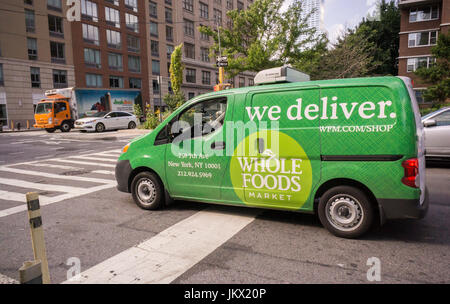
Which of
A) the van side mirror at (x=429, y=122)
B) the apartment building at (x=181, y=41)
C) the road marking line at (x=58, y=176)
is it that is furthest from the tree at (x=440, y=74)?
the apartment building at (x=181, y=41)

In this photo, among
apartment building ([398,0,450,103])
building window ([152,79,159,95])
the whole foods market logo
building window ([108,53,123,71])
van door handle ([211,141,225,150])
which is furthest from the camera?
building window ([152,79,159,95])

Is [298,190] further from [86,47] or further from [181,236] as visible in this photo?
[86,47]

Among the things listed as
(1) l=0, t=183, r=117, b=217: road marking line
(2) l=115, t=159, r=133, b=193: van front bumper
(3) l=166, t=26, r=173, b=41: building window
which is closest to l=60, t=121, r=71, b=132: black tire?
(1) l=0, t=183, r=117, b=217: road marking line

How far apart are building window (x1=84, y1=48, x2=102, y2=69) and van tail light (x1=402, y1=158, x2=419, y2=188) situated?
4191 cm

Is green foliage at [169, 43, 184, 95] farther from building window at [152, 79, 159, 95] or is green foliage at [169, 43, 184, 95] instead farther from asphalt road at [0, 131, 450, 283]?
asphalt road at [0, 131, 450, 283]

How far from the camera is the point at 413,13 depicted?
3472 centimetres

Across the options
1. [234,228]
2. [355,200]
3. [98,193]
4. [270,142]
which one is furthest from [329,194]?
[98,193]

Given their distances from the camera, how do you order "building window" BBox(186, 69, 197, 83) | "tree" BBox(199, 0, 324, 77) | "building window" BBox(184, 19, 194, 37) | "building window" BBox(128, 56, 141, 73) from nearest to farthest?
"tree" BBox(199, 0, 324, 77) < "building window" BBox(128, 56, 141, 73) < "building window" BBox(186, 69, 197, 83) < "building window" BBox(184, 19, 194, 37)

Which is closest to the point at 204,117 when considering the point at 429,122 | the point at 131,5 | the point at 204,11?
the point at 429,122

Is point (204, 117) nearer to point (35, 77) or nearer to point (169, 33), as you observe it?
point (35, 77)

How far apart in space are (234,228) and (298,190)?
1076mm

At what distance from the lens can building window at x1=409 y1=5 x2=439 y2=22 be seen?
33750 mm

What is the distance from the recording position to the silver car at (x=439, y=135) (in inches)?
334
